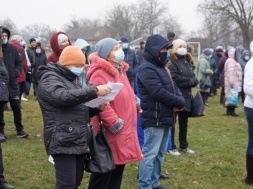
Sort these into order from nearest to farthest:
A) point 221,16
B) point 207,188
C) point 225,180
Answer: point 207,188
point 225,180
point 221,16

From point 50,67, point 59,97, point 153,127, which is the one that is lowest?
point 153,127

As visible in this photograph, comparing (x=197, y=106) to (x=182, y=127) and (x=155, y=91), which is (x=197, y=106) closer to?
(x=182, y=127)

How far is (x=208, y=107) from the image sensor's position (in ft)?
43.0

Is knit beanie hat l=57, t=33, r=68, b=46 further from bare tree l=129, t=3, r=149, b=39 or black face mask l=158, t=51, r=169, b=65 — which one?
bare tree l=129, t=3, r=149, b=39

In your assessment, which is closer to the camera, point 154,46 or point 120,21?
point 154,46

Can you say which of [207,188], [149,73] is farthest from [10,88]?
[207,188]

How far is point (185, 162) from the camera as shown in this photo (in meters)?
6.46

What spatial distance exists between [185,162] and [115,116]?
113 inches

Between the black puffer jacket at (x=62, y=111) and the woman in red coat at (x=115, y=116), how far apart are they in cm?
45

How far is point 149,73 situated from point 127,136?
956 millimetres

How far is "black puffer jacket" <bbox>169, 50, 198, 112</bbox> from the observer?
6.32 m

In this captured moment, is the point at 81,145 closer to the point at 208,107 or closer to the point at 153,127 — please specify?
the point at 153,127

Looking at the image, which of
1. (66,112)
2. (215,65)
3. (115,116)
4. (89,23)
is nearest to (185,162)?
(115,116)

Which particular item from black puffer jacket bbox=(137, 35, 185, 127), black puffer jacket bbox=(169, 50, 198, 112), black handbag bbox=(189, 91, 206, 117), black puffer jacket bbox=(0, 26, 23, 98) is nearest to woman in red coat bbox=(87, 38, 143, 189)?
black puffer jacket bbox=(137, 35, 185, 127)
